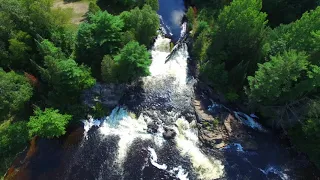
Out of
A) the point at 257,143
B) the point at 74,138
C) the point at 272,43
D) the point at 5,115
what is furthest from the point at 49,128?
the point at 272,43

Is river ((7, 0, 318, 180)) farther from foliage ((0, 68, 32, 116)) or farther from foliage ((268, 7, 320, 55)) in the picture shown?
foliage ((268, 7, 320, 55))

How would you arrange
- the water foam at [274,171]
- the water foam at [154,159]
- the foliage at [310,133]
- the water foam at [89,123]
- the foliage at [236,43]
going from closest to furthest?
the foliage at [310,133] < the water foam at [274,171] < the water foam at [154,159] < the foliage at [236,43] < the water foam at [89,123]

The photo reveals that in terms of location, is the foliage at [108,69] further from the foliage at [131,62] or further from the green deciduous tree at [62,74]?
the green deciduous tree at [62,74]

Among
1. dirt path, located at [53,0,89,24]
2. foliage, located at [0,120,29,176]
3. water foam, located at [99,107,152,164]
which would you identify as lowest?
foliage, located at [0,120,29,176]

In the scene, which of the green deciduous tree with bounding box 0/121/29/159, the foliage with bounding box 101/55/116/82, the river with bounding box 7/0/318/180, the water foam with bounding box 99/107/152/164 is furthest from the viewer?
the water foam with bounding box 99/107/152/164

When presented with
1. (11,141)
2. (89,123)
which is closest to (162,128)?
(89,123)

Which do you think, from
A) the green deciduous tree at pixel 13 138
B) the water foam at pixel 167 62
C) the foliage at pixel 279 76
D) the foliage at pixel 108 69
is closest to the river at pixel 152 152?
the green deciduous tree at pixel 13 138

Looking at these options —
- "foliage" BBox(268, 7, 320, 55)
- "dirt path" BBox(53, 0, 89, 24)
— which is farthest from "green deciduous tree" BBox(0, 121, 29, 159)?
"foliage" BBox(268, 7, 320, 55)

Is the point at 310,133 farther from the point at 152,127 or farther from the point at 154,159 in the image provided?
the point at 152,127
